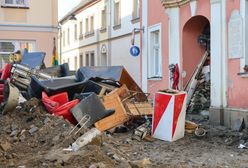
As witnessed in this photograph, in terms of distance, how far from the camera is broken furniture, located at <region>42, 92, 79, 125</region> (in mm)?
11359

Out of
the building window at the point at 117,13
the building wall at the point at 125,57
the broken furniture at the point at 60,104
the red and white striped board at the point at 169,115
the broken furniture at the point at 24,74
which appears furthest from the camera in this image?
the building window at the point at 117,13

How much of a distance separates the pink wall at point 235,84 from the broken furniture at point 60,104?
12.9 feet

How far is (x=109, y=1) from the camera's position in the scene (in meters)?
31.7

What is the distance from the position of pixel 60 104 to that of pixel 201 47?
6.04 m

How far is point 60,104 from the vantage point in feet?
39.1

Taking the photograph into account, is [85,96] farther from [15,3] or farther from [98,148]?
[15,3]

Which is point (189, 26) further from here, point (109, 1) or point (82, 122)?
point (109, 1)

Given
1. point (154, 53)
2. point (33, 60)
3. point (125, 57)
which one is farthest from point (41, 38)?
point (125, 57)

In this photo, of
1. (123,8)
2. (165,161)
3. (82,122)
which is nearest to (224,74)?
(82,122)

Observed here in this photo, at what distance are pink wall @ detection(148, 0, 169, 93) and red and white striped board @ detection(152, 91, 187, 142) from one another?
639 centimetres

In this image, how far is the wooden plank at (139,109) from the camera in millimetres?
11906

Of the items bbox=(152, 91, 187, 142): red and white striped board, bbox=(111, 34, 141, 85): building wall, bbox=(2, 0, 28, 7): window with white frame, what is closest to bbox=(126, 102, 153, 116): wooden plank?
bbox=(152, 91, 187, 142): red and white striped board

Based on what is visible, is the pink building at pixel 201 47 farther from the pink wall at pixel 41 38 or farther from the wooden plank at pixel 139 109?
the pink wall at pixel 41 38

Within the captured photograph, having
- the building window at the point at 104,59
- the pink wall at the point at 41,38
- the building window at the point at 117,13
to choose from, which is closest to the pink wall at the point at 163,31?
the pink wall at the point at 41,38
